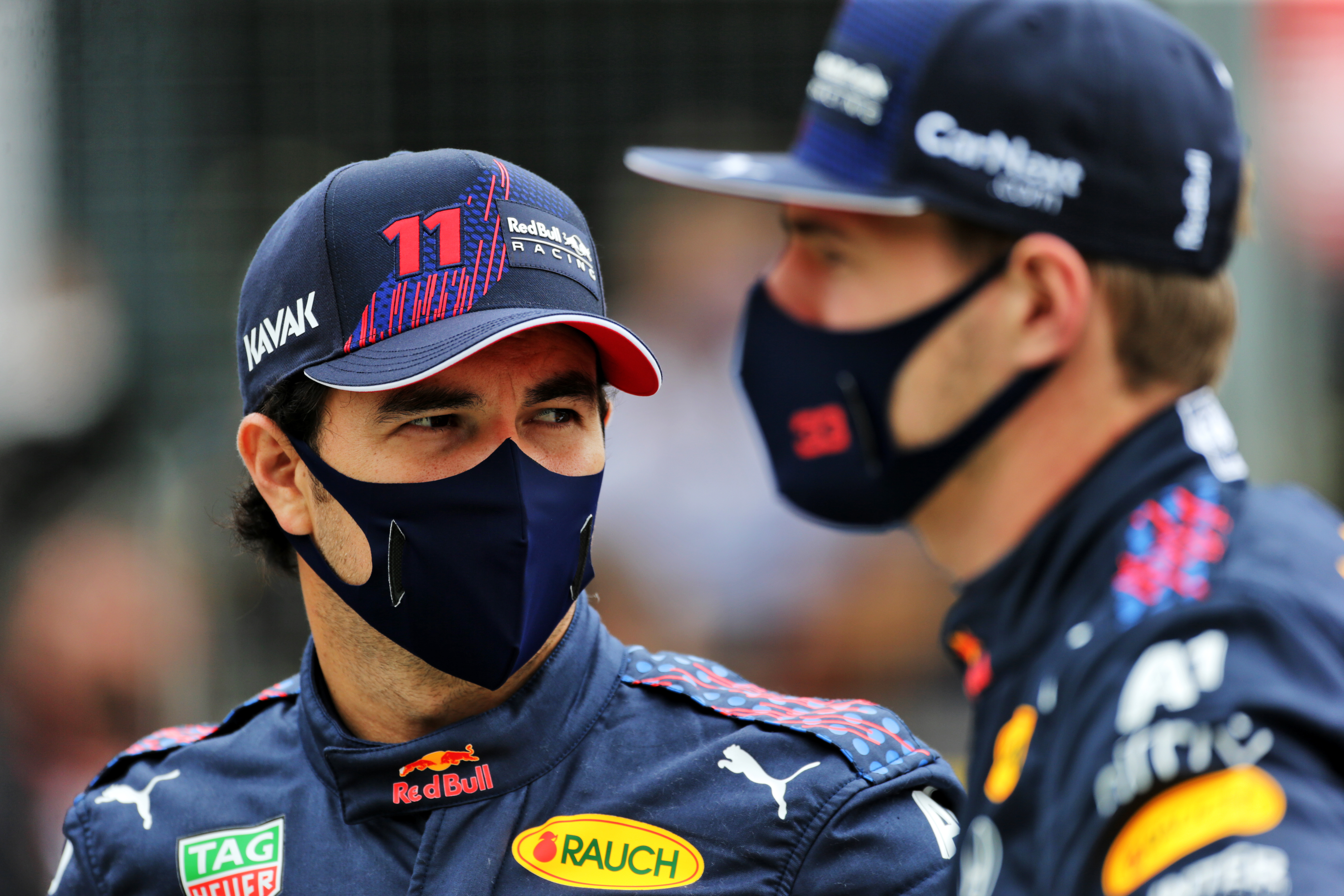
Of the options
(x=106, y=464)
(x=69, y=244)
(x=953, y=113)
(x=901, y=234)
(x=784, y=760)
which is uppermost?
(x=953, y=113)

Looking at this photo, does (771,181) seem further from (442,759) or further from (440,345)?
(442,759)

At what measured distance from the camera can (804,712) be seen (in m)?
2.10

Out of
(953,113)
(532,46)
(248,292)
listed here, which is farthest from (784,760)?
(532,46)

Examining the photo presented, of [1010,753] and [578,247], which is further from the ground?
[578,247]

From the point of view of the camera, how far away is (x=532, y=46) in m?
6.01

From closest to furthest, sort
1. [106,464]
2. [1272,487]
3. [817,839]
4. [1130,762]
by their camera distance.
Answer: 1. [1130,762]
2. [1272,487]
3. [817,839]
4. [106,464]

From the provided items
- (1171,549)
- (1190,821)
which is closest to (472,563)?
(1171,549)

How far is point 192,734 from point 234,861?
1.17 feet

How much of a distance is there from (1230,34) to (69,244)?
4.68m

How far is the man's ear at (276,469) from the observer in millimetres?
2186

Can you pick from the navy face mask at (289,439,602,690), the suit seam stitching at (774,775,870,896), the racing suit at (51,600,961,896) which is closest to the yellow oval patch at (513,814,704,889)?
the racing suit at (51,600,961,896)

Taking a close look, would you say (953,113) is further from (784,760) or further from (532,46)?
(532,46)

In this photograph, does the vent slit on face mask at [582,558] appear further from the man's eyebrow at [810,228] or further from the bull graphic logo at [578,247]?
the man's eyebrow at [810,228]

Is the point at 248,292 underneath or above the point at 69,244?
above
